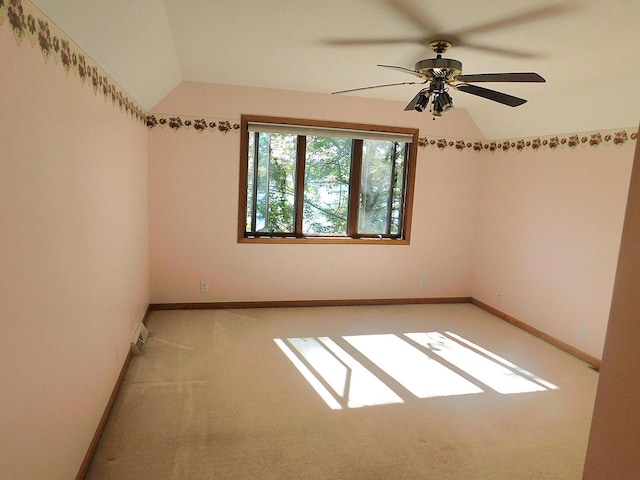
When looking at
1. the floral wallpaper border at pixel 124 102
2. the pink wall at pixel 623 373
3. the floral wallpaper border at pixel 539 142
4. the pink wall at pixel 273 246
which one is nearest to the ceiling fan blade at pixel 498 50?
the floral wallpaper border at pixel 539 142

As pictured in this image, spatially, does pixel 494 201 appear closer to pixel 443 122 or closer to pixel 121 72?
pixel 443 122

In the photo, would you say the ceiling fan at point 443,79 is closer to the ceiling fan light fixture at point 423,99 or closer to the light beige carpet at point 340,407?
the ceiling fan light fixture at point 423,99

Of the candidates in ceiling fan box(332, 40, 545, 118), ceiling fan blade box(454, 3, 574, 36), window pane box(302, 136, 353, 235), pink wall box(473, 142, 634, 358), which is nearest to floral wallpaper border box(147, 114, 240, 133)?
window pane box(302, 136, 353, 235)

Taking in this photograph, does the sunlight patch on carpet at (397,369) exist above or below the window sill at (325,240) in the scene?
below

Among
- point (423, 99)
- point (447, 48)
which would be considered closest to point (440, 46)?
point (447, 48)

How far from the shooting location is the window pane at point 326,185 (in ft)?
15.1

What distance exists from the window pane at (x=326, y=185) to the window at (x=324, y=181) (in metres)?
0.01

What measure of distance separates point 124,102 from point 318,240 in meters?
2.34

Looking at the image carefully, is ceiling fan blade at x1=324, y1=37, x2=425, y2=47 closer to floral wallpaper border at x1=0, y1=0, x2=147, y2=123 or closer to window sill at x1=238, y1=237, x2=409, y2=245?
floral wallpaper border at x1=0, y1=0, x2=147, y2=123

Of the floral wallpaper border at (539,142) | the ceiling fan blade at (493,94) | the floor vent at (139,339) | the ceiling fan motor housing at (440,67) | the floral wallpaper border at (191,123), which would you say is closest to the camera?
the ceiling fan motor housing at (440,67)

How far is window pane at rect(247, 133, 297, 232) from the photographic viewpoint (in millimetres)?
4457

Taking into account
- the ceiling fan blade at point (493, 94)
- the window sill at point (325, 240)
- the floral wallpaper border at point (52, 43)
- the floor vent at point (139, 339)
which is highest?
the ceiling fan blade at point (493, 94)

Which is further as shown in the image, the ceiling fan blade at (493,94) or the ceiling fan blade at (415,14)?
the ceiling fan blade at (493,94)

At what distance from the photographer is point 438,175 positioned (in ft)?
16.0
